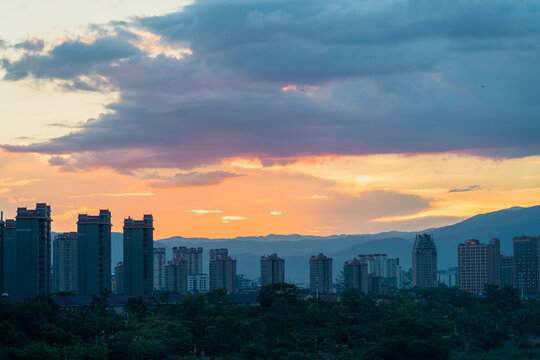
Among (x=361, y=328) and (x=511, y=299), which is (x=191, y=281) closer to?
(x=511, y=299)

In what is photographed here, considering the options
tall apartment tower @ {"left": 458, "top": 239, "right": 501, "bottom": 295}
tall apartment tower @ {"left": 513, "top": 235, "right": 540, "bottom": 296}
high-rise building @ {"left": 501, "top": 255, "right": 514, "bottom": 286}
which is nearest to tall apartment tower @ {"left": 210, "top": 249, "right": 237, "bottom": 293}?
tall apartment tower @ {"left": 458, "top": 239, "right": 501, "bottom": 295}

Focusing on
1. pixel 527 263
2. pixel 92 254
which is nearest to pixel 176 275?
pixel 527 263

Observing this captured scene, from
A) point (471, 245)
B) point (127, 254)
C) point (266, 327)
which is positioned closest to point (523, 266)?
point (471, 245)

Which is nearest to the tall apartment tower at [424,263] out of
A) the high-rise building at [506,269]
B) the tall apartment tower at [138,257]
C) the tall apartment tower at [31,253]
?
the high-rise building at [506,269]

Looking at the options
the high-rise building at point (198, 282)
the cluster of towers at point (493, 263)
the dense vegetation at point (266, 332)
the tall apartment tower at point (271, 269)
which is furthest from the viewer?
the high-rise building at point (198, 282)

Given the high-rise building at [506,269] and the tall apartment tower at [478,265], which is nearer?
the tall apartment tower at [478,265]

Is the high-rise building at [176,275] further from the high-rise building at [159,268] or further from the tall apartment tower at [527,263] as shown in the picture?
the tall apartment tower at [527,263]

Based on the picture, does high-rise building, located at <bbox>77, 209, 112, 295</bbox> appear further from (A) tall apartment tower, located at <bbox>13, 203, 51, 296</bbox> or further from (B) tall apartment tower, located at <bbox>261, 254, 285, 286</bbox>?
(B) tall apartment tower, located at <bbox>261, 254, 285, 286</bbox>
